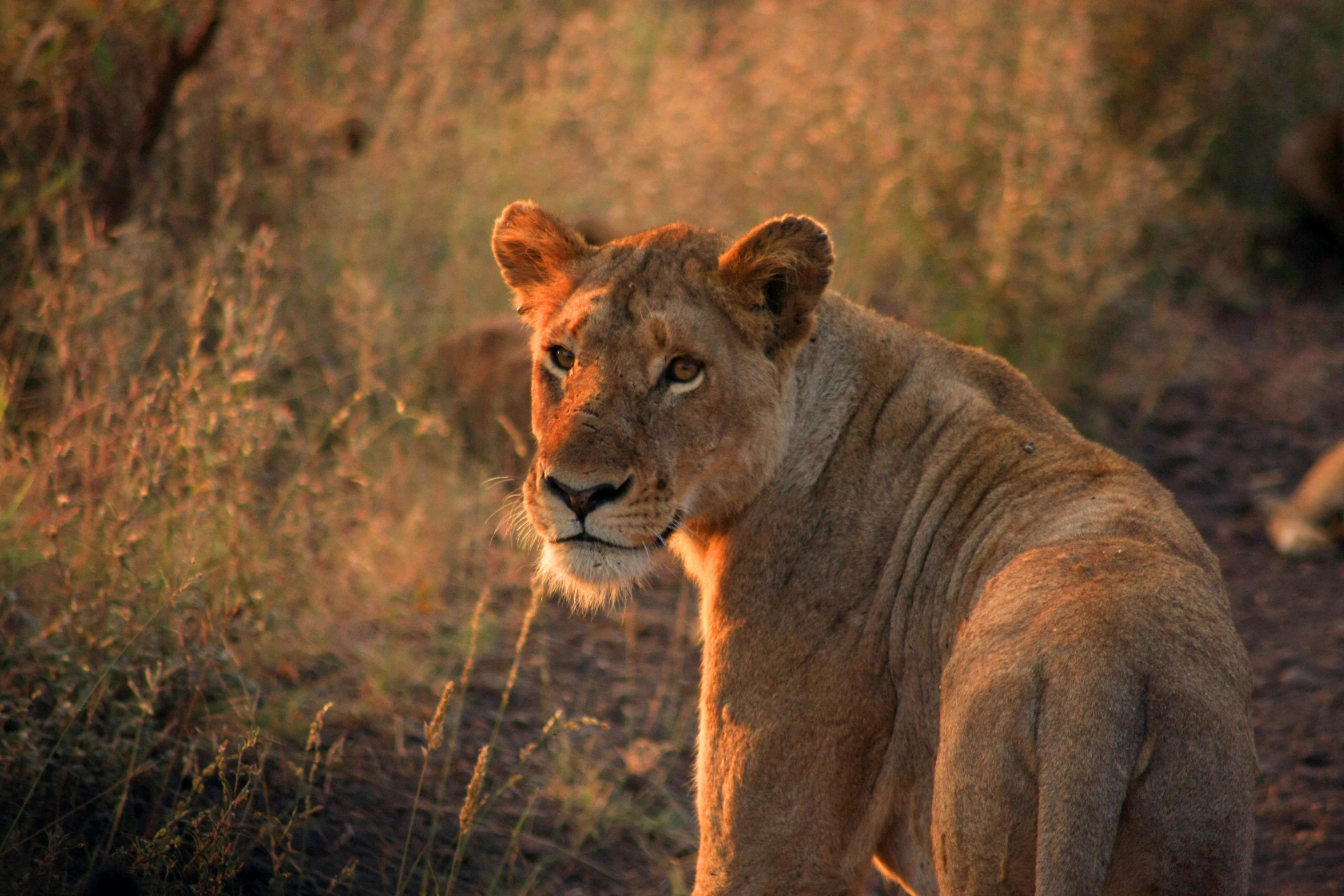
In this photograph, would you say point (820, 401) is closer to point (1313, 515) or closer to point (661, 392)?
point (661, 392)

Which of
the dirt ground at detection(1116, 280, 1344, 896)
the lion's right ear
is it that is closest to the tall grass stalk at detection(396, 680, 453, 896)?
the lion's right ear

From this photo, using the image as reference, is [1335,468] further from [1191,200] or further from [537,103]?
[537,103]

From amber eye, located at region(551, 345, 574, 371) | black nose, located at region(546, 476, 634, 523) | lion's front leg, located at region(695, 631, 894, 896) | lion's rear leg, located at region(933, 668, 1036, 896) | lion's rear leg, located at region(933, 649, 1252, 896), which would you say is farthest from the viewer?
amber eye, located at region(551, 345, 574, 371)

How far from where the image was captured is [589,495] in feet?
11.1

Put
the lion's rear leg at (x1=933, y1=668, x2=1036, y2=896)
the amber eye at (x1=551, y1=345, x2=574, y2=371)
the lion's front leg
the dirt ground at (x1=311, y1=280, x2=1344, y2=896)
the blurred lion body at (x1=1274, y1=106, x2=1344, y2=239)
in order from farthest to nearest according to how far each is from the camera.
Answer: the blurred lion body at (x1=1274, y1=106, x2=1344, y2=239), the dirt ground at (x1=311, y1=280, x2=1344, y2=896), the amber eye at (x1=551, y1=345, x2=574, y2=371), the lion's front leg, the lion's rear leg at (x1=933, y1=668, x2=1036, y2=896)

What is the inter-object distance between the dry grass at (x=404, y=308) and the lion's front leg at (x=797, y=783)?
73 centimetres

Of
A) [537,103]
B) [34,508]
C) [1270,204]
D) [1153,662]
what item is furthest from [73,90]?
[1270,204]

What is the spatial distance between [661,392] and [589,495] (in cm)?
35

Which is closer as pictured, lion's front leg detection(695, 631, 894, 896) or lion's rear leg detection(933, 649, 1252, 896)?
lion's rear leg detection(933, 649, 1252, 896)

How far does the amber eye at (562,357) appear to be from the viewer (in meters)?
3.69

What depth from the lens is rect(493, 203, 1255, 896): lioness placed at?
2.48 meters

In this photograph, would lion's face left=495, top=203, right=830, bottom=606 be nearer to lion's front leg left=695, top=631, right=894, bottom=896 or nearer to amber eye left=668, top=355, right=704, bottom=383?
amber eye left=668, top=355, right=704, bottom=383

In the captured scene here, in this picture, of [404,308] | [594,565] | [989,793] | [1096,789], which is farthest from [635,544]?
[404,308]

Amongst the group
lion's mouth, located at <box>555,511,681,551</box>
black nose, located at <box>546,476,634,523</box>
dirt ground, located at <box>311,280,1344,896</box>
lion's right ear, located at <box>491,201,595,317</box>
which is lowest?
dirt ground, located at <box>311,280,1344,896</box>
